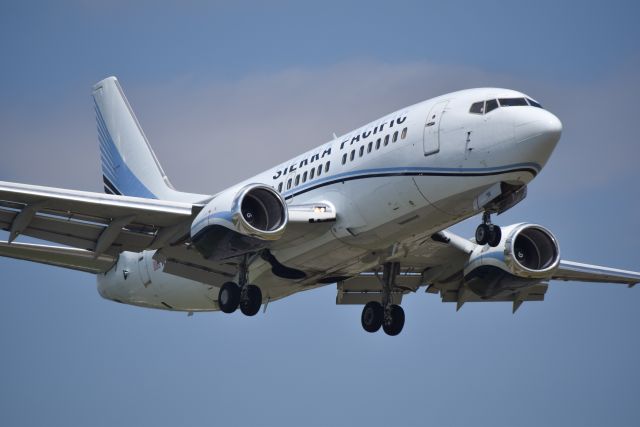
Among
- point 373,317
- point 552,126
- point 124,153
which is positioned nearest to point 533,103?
point 552,126

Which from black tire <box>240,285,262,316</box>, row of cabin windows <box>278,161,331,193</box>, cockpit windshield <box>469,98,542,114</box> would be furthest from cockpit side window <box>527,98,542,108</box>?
black tire <box>240,285,262,316</box>

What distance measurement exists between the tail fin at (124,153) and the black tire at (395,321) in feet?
29.3

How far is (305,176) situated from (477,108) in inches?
271

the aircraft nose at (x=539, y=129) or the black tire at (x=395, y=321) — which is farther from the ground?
the aircraft nose at (x=539, y=129)

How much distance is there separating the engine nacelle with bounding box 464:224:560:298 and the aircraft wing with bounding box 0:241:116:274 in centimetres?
1268

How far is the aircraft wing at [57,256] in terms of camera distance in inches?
1807

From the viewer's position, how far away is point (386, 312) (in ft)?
157

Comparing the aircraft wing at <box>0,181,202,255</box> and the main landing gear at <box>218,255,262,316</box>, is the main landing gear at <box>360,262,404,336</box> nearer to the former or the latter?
the main landing gear at <box>218,255,262,316</box>

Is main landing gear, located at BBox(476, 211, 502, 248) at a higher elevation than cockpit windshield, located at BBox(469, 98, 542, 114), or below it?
below

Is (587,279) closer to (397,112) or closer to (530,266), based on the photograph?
(530,266)

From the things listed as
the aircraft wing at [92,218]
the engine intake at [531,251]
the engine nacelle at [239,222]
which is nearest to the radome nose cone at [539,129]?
the engine nacelle at [239,222]

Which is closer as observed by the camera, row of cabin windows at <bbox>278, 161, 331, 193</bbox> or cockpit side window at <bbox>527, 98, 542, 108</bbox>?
cockpit side window at <bbox>527, 98, 542, 108</bbox>

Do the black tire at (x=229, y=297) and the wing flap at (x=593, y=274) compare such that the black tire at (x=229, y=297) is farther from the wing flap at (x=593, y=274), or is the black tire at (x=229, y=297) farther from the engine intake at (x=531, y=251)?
the wing flap at (x=593, y=274)

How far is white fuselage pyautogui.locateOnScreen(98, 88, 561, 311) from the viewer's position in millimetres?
38531
